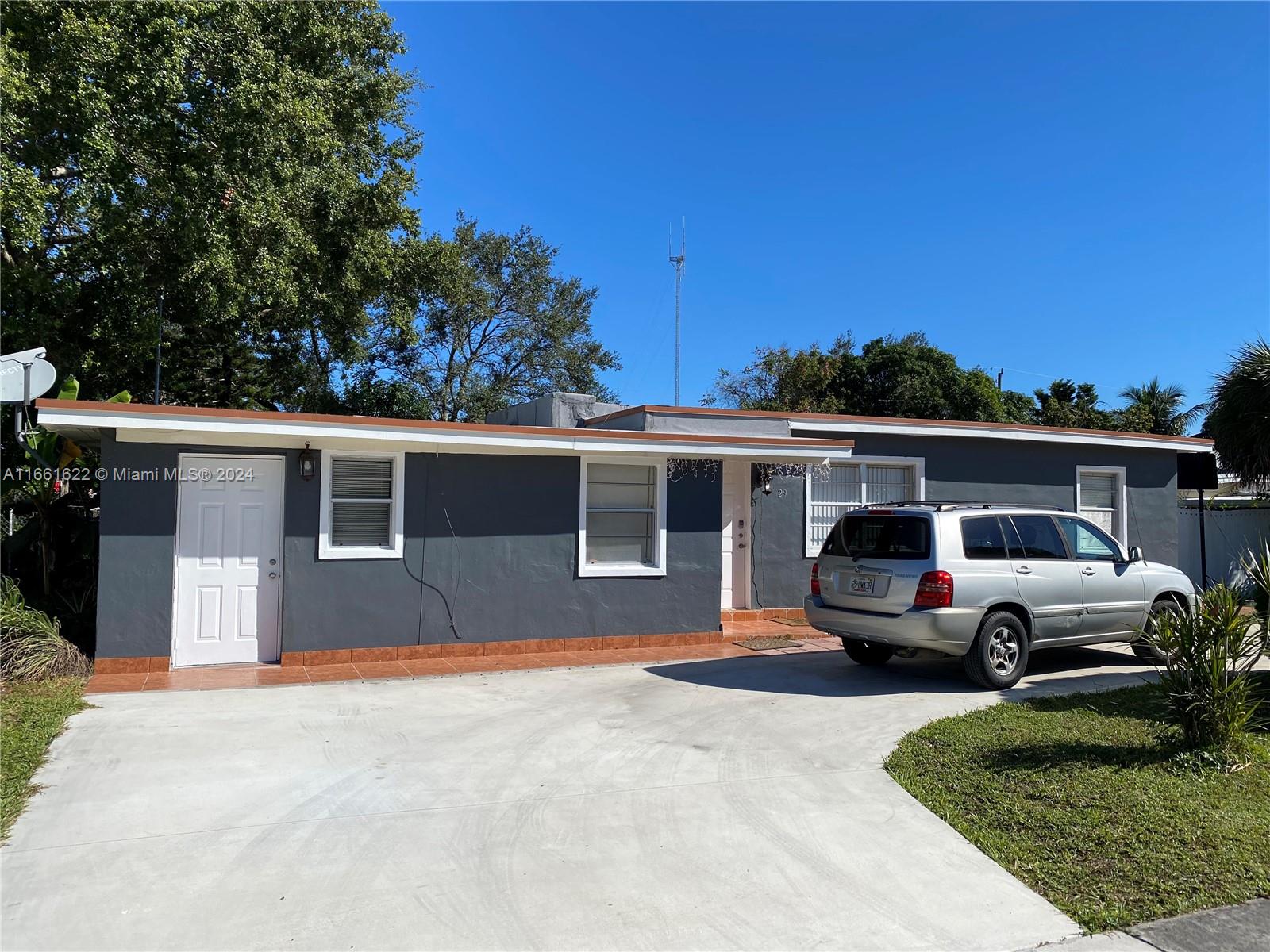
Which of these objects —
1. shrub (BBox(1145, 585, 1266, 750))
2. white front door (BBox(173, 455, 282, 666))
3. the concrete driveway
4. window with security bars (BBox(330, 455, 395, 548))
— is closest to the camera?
the concrete driveway

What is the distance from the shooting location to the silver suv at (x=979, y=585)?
27.5ft

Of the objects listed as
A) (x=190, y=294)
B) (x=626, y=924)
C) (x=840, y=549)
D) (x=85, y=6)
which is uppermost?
(x=85, y=6)

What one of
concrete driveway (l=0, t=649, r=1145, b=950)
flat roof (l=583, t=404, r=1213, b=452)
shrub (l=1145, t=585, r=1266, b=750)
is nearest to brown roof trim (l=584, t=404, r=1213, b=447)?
flat roof (l=583, t=404, r=1213, b=452)

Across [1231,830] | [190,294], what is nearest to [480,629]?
[1231,830]

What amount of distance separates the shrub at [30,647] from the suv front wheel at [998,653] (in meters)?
8.96

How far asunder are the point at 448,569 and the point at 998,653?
609cm

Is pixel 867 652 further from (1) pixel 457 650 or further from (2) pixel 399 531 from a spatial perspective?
(2) pixel 399 531

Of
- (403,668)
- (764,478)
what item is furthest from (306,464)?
(764,478)

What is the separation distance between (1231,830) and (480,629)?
24.8 feet

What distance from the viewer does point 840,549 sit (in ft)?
30.7

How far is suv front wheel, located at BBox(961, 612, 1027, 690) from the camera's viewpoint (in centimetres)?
855

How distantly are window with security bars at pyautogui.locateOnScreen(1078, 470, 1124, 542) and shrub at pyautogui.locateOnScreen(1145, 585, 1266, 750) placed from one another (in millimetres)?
10628

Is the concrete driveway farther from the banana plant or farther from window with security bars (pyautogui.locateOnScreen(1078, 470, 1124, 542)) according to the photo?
window with security bars (pyautogui.locateOnScreen(1078, 470, 1124, 542))

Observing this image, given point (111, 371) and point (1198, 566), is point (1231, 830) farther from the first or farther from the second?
point (111, 371)
